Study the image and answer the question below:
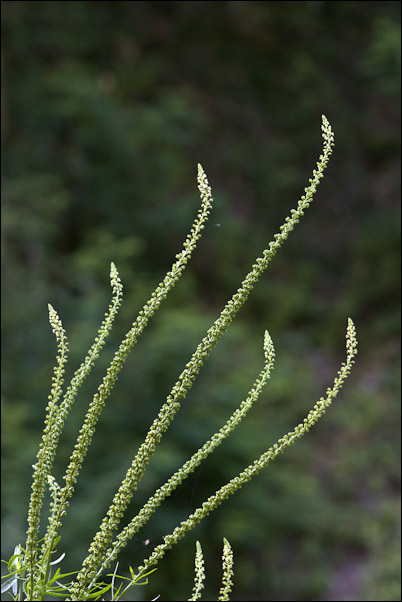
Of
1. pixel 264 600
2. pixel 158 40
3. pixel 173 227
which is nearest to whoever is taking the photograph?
pixel 264 600

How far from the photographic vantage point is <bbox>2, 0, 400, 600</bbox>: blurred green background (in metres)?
5.09

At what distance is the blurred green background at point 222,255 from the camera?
5094 millimetres

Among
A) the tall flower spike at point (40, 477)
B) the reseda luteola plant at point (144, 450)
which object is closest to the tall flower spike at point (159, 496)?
the reseda luteola plant at point (144, 450)

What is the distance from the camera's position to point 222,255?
9.55 metres

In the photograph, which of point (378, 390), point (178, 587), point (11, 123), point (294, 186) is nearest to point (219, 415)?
point (178, 587)

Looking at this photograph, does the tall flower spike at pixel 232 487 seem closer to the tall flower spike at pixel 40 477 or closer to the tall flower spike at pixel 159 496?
the tall flower spike at pixel 159 496

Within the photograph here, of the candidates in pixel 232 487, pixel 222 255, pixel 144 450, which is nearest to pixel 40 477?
pixel 144 450

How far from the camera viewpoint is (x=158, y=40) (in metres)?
9.41

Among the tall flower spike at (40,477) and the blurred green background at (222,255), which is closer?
the tall flower spike at (40,477)

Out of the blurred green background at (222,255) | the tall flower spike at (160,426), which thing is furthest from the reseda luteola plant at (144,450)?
the blurred green background at (222,255)

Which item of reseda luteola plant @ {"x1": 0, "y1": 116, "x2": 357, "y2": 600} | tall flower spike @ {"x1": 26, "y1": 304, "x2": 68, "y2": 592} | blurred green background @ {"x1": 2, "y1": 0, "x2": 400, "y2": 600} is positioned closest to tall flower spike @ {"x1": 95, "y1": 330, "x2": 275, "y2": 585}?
reseda luteola plant @ {"x1": 0, "y1": 116, "x2": 357, "y2": 600}

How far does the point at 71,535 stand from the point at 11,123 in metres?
4.52

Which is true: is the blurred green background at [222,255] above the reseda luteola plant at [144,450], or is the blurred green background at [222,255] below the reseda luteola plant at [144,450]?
below

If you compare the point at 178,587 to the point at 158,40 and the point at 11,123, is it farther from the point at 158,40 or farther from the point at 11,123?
the point at 158,40
